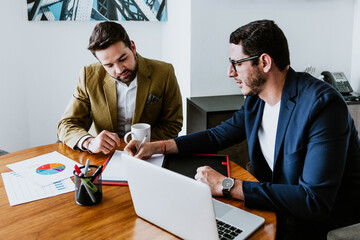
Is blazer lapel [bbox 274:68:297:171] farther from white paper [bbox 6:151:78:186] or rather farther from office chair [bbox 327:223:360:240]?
white paper [bbox 6:151:78:186]

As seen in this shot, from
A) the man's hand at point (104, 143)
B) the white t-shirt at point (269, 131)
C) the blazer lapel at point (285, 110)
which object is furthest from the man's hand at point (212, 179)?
the man's hand at point (104, 143)

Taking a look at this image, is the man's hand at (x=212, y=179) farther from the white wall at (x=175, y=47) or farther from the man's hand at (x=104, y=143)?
the white wall at (x=175, y=47)

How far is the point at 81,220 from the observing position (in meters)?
1.05

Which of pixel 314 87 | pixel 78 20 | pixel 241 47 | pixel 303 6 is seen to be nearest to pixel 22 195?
pixel 241 47

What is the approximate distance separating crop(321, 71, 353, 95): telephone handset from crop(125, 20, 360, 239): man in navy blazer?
1.58m

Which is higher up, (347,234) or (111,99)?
(111,99)

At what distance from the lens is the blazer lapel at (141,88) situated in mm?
1928

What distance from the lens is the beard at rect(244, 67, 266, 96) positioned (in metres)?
1.37

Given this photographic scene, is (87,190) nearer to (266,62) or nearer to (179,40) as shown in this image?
(266,62)

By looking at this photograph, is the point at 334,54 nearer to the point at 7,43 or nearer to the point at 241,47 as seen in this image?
the point at 241,47

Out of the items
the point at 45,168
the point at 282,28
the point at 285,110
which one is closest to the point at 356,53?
the point at 282,28

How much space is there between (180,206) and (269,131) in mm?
708

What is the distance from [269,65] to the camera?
1327 mm

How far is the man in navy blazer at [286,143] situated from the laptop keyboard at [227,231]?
14 cm
